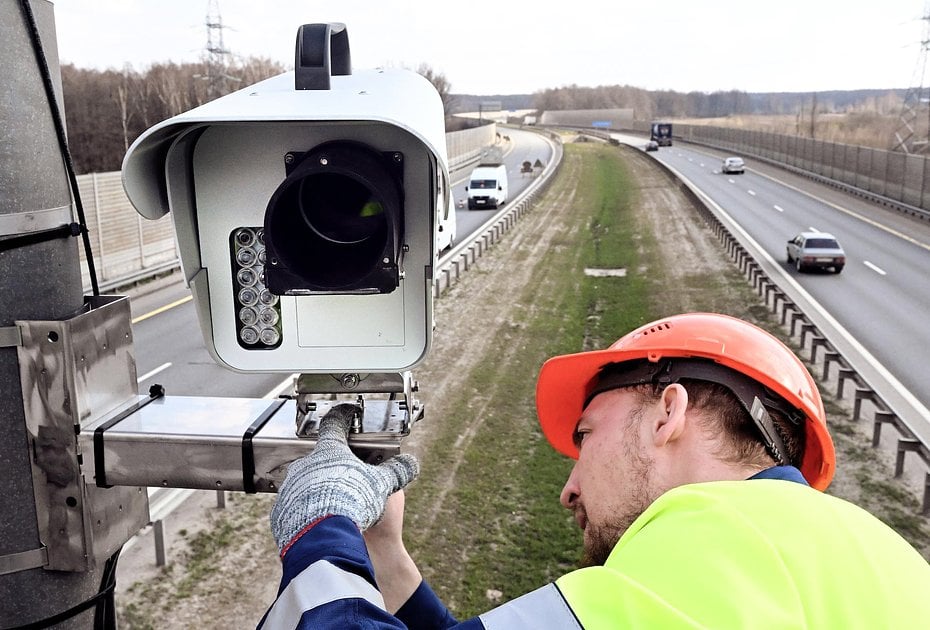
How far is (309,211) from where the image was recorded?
2.10 metres

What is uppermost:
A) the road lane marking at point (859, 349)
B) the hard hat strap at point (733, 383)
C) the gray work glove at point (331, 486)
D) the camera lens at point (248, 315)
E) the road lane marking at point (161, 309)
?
the camera lens at point (248, 315)

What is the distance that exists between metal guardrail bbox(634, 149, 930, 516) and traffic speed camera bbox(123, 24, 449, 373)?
994 centimetres

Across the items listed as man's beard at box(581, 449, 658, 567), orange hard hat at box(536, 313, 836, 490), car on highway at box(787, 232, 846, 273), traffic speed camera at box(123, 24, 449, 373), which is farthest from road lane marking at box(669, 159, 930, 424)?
traffic speed camera at box(123, 24, 449, 373)

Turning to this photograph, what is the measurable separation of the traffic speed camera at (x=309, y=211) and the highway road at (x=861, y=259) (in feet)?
44.5

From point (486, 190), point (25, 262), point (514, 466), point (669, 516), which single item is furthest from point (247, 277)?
point (486, 190)

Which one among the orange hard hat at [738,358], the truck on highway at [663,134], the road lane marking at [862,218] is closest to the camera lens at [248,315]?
the orange hard hat at [738,358]

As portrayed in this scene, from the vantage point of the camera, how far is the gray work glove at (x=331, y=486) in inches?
75.5

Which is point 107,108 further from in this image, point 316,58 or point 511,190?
point 316,58

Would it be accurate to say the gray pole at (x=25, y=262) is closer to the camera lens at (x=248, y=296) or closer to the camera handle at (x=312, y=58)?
the camera lens at (x=248, y=296)

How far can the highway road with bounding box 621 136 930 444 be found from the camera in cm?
1856

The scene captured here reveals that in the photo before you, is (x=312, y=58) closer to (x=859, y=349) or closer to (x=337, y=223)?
(x=337, y=223)

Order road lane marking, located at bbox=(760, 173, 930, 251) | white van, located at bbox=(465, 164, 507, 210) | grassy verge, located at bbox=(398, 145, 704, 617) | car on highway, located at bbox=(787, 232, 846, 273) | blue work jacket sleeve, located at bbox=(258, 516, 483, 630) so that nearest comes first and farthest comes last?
blue work jacket sleeve, located at bbox=(258, 516, 483, 630), grassy verge, located at bbox=(398, 145, 704, 617), car on highway, located at bbox=(787, 232, 846, 273), road lane marking, located at bbox=(760, 173, 930, 251), white van, located at bbox=(465, 164, 507, 210)

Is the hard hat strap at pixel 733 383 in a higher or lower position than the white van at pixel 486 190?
higher

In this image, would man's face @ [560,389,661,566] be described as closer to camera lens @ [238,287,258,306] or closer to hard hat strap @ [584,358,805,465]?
hard hat strap @ [584,358,805,465]
